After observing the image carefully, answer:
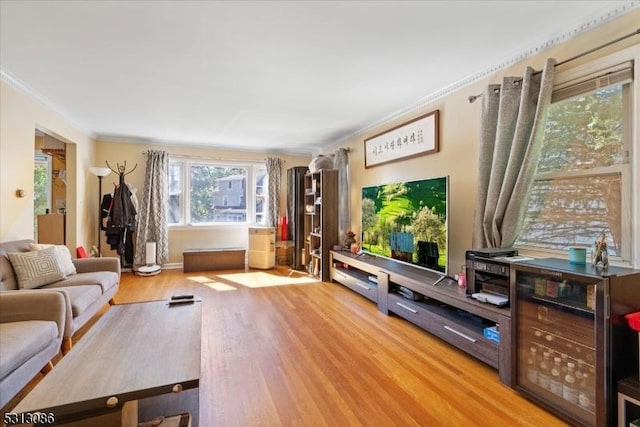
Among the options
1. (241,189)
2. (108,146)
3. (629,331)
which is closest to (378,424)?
(629,331)

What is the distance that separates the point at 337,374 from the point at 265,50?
2395 millimetres

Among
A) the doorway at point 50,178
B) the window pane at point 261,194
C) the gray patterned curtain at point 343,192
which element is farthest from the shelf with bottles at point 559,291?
the doorway at point 50,178

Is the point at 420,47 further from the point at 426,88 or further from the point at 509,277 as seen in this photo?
the point at 509,277

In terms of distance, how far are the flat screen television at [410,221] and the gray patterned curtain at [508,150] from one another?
0.97 feet

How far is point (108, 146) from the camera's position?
16.8 feet

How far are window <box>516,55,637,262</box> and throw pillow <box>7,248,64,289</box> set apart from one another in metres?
3.93

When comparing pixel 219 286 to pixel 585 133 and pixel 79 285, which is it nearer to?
pixel 79 285

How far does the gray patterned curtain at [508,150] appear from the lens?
83.7 inches

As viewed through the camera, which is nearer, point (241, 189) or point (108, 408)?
point (108, 408)

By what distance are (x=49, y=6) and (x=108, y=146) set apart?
12.6 ft

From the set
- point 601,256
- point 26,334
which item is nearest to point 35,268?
point 26,334

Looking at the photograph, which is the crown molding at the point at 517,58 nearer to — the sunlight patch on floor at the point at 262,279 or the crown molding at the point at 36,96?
the sunlight patch on floor at the point at 262,279

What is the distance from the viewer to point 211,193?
5801mm

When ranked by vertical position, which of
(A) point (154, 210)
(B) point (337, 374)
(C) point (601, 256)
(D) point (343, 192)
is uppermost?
(D) point (343, 192)
